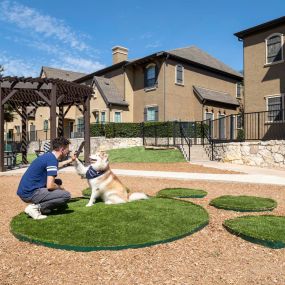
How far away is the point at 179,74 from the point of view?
1212 inches

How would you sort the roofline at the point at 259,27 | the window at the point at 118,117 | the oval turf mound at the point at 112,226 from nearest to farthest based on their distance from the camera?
the oval turf mound at the point at 112,226 → the roofline at the point at 259,27 → the window at the point at 118,117

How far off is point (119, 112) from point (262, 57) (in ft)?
50.3

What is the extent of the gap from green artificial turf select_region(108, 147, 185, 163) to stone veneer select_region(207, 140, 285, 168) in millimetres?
2461

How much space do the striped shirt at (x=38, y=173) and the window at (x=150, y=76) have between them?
85.0 ft

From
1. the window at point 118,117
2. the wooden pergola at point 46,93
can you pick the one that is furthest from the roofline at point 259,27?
the window at point 118,117

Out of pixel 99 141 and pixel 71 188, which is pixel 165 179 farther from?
pixel 99 141

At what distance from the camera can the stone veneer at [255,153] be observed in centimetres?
1621

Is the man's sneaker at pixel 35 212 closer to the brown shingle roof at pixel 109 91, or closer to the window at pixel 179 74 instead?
the window at pixel 179 74

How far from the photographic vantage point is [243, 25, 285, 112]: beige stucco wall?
20547mm

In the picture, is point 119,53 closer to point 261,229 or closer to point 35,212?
point 35,212

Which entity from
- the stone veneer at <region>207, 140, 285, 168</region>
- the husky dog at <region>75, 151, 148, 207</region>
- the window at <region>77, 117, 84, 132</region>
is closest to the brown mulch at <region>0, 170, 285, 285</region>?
the husky dog at <region>75, 151, 148, 207</region>

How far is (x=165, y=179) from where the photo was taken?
1202cm

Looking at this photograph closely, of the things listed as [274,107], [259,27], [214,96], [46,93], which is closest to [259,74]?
[274,107]

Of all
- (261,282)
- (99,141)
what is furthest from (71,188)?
(99,141)
